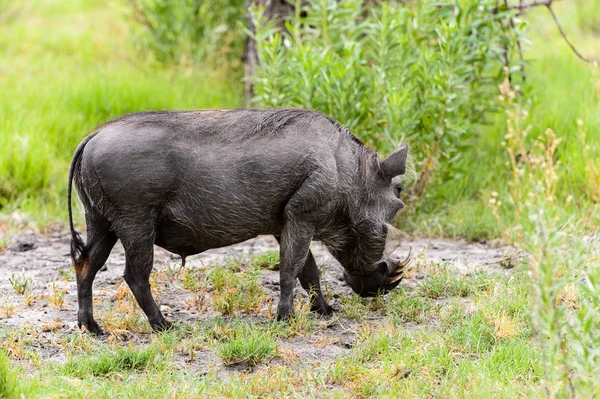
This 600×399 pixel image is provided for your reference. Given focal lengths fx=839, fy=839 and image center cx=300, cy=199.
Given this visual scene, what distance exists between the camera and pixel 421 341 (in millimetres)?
4637

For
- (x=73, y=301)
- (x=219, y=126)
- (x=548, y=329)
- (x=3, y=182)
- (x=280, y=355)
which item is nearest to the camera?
(x=548, y=329)

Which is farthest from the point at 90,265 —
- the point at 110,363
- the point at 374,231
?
the point at 374,231

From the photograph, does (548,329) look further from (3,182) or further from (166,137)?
(3,182)

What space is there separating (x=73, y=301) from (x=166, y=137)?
55.3 inches

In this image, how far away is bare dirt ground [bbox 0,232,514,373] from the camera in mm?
4773

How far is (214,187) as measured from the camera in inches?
192

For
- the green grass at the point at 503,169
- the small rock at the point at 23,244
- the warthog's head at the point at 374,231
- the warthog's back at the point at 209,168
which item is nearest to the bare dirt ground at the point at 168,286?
the small rock at the point at 23,244

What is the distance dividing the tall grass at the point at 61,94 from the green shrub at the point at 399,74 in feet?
5.54

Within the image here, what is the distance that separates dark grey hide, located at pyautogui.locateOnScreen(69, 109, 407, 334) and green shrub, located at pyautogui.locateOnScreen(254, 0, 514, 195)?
1.39 meters

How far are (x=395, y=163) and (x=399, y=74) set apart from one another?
1.53 meters

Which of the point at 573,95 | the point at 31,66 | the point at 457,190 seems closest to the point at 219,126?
the point at 457,190

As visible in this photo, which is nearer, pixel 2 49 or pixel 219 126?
pixel 219 126

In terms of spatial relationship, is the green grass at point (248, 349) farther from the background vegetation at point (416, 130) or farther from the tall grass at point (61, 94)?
the tall grass at point (61, 94)

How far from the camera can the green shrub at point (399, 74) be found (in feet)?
21.3
